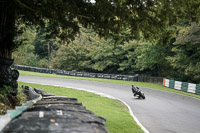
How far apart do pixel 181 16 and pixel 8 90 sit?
7.02 metres

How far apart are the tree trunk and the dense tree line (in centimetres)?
1809

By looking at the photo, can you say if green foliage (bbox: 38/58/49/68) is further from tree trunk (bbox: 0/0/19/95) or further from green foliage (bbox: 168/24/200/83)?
tree trunk (bbox: 0/0/19/95)

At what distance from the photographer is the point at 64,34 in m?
11.8

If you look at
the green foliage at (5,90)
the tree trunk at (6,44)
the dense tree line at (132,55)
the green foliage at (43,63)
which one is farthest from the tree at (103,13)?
the green foliage at (43,63)

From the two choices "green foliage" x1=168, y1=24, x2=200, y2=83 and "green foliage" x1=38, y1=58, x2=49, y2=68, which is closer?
"green foliage" x1=168, y1=24, x2=200, y2=83

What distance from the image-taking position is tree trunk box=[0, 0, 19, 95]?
8781 millimetres

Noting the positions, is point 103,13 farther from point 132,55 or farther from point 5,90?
point 132,55

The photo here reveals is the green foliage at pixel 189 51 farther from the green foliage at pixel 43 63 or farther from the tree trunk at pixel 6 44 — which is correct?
the green foliage at pixel 43 63

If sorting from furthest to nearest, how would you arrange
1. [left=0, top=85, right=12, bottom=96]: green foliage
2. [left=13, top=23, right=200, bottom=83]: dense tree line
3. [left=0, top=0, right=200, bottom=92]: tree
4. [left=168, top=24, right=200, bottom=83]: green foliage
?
[left=13, top=23, right=200, bottom=83]: dense tree line → [left=168, top=24, right=200, bottom=83]: green foliage → [left=0, top=0, right=200, bottom=92]: tree → [left=0, top=85, right=12, bottom=96]: green foliage

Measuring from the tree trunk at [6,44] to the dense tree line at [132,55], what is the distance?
59.4ft

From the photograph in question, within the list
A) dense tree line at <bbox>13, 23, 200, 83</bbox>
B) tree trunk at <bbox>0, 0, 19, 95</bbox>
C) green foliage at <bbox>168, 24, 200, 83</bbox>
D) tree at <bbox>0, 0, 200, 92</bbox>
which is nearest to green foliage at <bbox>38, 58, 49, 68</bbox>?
dense tree line at <bbox>13, 23, 200, 83</bbox>

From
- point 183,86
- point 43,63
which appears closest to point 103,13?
point 183,86

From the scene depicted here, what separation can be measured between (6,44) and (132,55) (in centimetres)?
3693

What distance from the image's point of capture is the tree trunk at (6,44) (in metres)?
8.78
